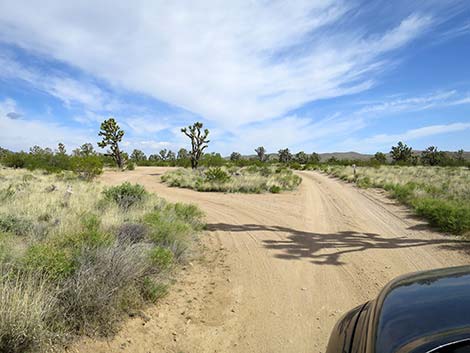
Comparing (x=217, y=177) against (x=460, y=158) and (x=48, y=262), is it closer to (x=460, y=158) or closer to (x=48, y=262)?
(x=48, y=262)

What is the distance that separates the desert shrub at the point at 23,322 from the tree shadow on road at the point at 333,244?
435 cm

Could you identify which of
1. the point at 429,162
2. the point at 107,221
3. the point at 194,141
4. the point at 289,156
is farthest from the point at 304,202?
the point at 289,156

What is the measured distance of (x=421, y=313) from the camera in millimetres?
1789

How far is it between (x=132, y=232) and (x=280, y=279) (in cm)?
327

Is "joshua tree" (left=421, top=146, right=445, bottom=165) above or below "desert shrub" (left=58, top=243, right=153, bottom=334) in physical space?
above

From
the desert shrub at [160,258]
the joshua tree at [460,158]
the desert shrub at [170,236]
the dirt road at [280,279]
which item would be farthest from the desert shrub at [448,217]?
the joshua tree at [460,158]

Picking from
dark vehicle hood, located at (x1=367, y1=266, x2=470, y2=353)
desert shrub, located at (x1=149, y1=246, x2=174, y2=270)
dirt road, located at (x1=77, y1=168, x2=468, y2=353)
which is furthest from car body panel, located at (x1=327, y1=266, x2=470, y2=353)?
desert shrub, located at (x1=149, y1=246, x2=174, y2=270)

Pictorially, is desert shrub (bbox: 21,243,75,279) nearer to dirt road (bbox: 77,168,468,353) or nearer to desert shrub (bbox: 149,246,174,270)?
dirt road (bbox: 77,168,468,353)

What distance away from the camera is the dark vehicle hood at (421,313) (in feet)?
5.01

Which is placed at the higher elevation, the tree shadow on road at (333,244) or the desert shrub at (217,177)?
the desert shrub at (217,177)

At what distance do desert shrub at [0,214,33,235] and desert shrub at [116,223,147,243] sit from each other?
81.8 inches

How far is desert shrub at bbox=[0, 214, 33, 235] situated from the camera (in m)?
6.32

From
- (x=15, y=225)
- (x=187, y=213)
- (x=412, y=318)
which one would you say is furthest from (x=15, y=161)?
(x=412, y=318)

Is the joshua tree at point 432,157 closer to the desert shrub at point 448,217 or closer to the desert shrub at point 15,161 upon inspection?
the desert shrub at point 448,217
